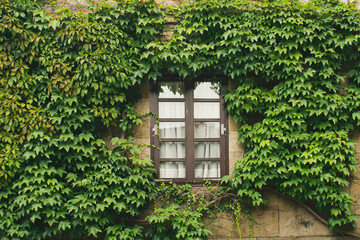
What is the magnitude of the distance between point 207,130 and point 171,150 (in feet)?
2.17

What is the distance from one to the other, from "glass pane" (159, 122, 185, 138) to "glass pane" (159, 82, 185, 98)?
452 millimetres

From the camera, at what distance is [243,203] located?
15.1 ft

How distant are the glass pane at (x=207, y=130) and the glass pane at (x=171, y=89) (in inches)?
22.4

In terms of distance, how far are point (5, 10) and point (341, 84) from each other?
5154 mm

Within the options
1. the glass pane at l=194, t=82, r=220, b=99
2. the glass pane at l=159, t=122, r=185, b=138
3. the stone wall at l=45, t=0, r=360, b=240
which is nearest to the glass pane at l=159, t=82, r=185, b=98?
the glass pane at l=194, t=82, r=220, b=99

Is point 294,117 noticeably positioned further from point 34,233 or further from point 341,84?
point 34,233

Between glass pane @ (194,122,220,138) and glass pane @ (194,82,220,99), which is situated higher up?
glass pane @ (194,82,220,99)

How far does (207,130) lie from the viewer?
479 centimetres

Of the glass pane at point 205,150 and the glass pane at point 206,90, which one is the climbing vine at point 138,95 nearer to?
the glass pane at point 206,90

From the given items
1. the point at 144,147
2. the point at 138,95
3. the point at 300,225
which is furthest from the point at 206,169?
the point at 300,225

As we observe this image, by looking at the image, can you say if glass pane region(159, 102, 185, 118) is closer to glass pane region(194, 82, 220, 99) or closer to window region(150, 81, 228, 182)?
window region(150, 81, 228, 182)

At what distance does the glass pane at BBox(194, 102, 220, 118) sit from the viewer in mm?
4801

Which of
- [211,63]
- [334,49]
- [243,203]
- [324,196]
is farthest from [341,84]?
[243,203]

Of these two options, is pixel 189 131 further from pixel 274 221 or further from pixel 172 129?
pixel 274 221
